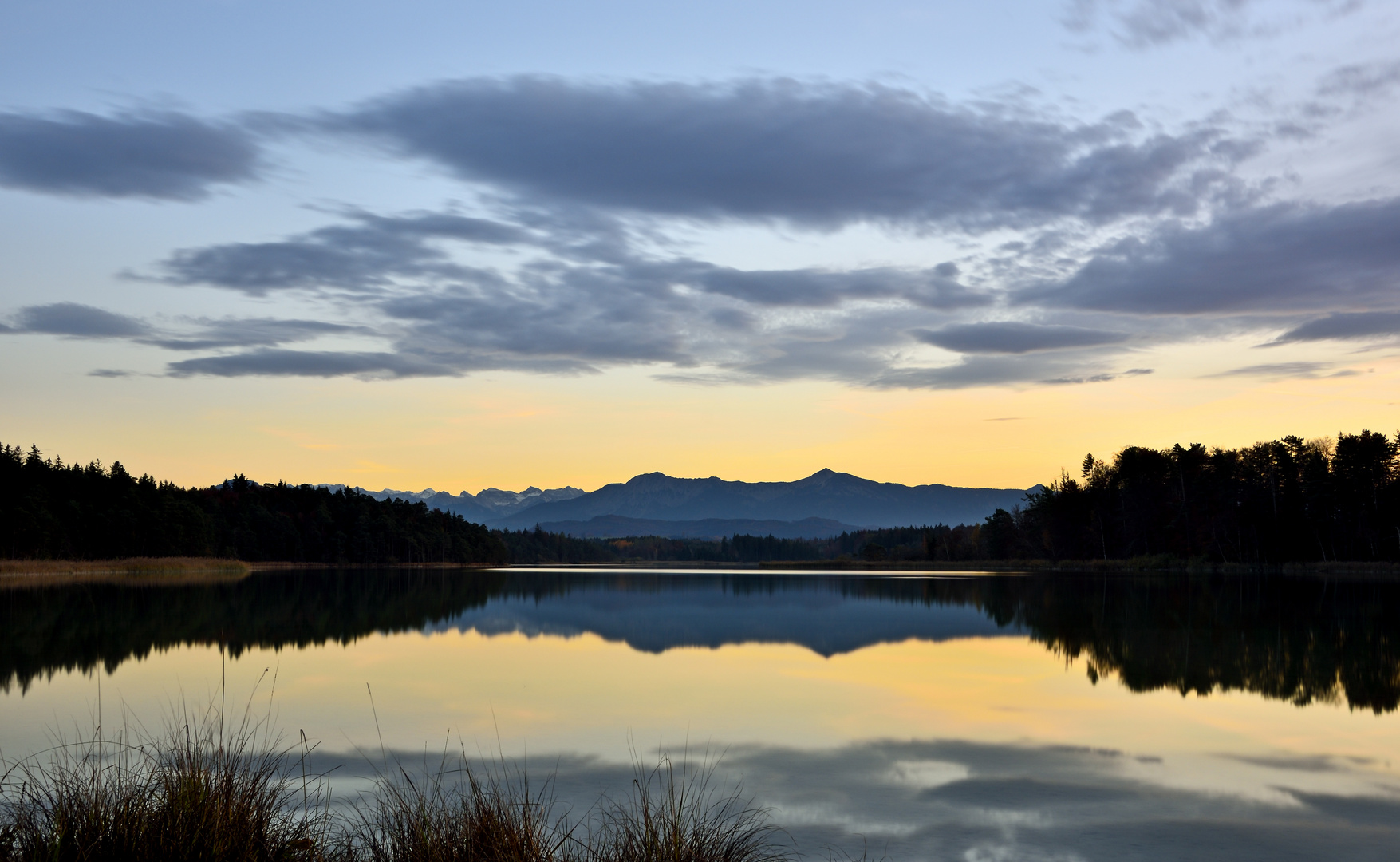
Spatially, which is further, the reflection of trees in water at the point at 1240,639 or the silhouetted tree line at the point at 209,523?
the silhouetted tree line at the point at 209,523

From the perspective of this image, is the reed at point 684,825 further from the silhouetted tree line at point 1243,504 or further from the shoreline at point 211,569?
the silhouetted tree line at point 1243,504

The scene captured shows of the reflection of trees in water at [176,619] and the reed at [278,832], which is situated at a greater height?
the reed at [278,832]

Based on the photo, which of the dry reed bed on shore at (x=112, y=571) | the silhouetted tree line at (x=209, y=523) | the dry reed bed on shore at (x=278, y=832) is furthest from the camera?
the silhouetted tree line at (x=209, y=523)

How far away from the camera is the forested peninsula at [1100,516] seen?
2569 inches

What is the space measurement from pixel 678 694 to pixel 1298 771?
8151 millimetres

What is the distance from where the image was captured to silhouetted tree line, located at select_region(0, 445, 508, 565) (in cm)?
→ 6400

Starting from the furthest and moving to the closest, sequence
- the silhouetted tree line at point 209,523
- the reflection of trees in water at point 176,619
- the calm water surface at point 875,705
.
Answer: the silhouetted tree line at point 209,523, the reflection of trees in water at point 176,619, the calm water surface at point 875,705

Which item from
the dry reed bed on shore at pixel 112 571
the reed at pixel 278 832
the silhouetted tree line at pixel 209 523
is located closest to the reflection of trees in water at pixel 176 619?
the dry reed bed on shore at pixel 112 571

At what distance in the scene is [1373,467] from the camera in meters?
65.1

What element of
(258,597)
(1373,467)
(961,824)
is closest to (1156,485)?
(1373,467)

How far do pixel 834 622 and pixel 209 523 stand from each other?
73.7m

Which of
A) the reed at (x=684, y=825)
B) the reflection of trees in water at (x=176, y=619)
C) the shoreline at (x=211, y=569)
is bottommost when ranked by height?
the shoreline at (x=211, y=569)

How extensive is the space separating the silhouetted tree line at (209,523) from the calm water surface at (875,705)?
41414 millimetres

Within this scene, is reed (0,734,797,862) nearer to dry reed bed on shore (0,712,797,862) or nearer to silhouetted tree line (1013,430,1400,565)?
dry reed bed on shore (0,712,797,862)
